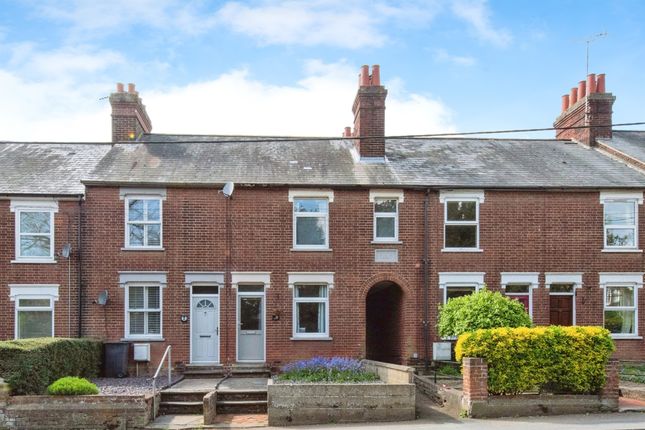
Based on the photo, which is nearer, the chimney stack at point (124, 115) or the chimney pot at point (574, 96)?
the chimney stack at point (124, 115)

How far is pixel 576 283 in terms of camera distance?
19.3m

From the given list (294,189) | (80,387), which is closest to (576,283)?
→ (294,189)

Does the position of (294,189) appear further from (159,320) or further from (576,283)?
(576,283)

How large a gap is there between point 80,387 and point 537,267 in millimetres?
13268

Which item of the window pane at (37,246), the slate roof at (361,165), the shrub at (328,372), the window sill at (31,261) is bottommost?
the shrub at (328,372)

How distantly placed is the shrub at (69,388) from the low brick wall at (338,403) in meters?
3.84

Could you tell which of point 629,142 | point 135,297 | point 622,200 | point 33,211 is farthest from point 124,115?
point 629,142

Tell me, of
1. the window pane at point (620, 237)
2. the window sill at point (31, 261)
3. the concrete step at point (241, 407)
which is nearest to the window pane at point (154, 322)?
the window sill at point (31, 261)

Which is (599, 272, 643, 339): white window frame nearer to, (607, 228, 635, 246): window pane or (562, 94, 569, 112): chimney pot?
(607, 228, 635, 246): window pane

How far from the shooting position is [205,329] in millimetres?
18672

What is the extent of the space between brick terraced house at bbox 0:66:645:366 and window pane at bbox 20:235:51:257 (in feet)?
0.14

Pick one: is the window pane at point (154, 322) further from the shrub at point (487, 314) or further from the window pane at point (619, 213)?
the window pane at point (619, 213)

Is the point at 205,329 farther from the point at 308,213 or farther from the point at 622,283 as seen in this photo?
the point at 622,283

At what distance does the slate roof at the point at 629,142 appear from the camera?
2192 cm
